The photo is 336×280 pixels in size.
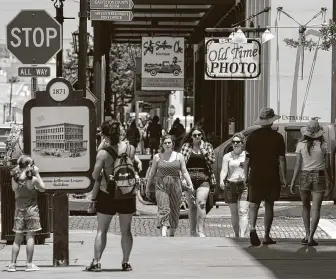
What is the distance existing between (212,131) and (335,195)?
1968cm

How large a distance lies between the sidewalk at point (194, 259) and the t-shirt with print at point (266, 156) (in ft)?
2.94

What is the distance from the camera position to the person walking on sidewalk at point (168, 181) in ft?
53.0

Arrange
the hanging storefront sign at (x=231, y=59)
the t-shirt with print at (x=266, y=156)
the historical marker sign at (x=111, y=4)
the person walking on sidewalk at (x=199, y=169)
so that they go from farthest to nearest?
the hanging storefront sign at (x=231, y=59), the historical marker sign at (x=111, y=4), the person walking on sidewalk at (x=199, y=169), the t-shirt with print at (x=266, y=156)

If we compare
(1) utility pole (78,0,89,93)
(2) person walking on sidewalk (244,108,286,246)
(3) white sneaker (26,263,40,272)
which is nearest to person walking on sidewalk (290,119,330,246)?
(2) person walking on sidewalk (244,108,286,246)

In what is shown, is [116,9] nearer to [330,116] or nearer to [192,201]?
[192,201]

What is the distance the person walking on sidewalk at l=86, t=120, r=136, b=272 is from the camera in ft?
38.4

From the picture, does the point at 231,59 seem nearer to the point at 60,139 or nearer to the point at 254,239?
the point at 254,239

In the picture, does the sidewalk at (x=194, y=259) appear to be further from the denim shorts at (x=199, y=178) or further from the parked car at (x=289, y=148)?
the parked car at (x=289, y=148)

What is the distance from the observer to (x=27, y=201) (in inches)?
478

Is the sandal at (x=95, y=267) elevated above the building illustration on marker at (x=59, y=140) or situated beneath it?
situated beneath

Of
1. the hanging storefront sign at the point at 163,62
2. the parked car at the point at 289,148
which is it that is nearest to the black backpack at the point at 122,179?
the parked car at the point at 289,148

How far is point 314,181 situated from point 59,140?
3.94m

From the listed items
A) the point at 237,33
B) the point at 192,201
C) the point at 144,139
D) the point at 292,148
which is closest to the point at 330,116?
the point at 237,33

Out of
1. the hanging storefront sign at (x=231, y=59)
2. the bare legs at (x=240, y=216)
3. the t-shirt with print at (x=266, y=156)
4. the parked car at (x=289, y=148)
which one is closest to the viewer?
the t-shirt with print at (x=266, y=156)
